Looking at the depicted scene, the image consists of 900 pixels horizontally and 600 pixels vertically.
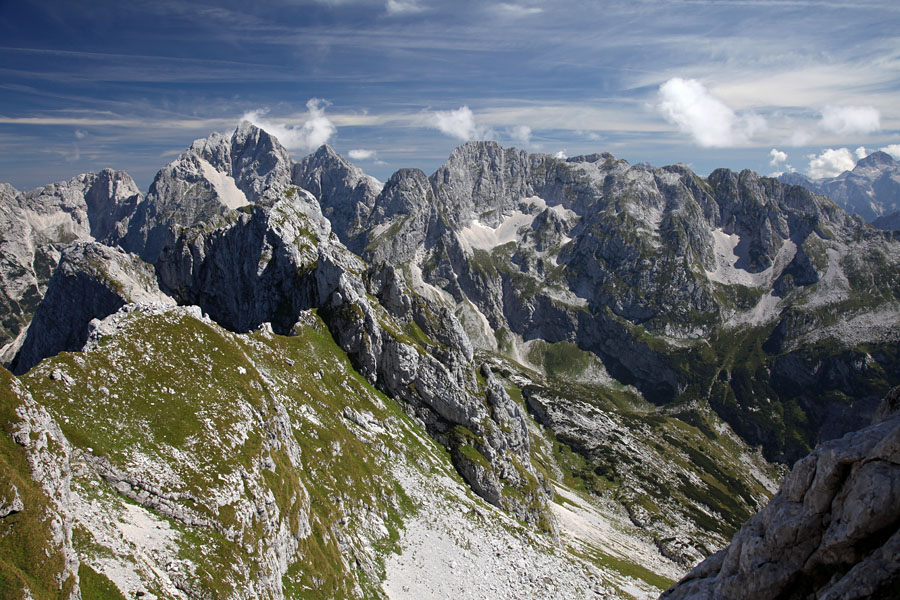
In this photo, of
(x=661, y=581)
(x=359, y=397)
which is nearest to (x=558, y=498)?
(x=661, y=581)

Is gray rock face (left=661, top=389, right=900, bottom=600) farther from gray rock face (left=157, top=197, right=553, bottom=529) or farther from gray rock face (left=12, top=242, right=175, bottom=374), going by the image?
gray rock face (left=12, top=242, right=175, bottom=374)

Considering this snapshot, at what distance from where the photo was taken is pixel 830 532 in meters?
17.8

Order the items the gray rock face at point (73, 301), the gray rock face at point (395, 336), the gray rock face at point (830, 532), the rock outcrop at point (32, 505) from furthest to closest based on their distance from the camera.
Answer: the gray rock face at point (73, 301)
the gray rock face at point (395, 336)
the rock outcrop at point (32, 505)
the gray rock face at point (830, 532)

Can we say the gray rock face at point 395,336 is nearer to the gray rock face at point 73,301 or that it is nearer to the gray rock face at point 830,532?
the gray rock face at point 73,301

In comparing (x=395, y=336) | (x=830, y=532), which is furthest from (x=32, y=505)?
(x=395, y=336)

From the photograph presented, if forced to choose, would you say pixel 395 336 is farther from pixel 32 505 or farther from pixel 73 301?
pixel 73 301

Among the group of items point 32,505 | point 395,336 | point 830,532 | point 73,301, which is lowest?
point 73,301

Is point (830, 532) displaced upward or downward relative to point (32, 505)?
upward

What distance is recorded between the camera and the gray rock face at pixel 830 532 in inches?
623

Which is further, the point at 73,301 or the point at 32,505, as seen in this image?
the point at 73,301

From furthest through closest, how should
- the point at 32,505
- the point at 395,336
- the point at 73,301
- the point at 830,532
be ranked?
the point at 73,301 → the point at 395,336 → the point at 32,505 → the point at 830,532

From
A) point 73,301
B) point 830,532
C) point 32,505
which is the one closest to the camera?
point 830,532

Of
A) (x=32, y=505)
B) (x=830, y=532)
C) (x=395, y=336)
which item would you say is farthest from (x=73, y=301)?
(x=830, y=532)

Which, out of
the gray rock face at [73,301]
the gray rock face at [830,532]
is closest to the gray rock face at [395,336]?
the gray rock face at [73,301]
